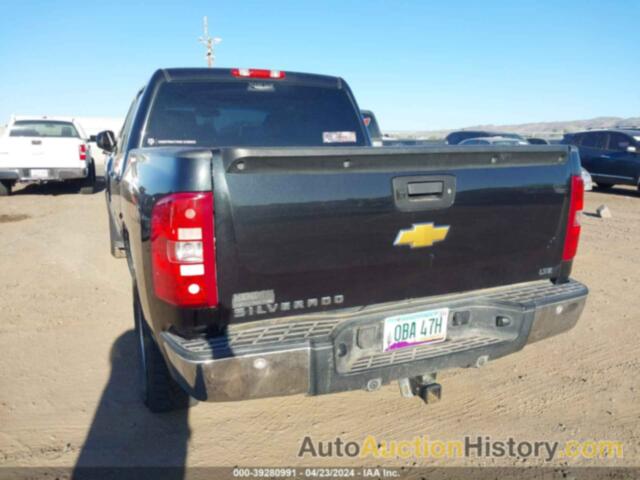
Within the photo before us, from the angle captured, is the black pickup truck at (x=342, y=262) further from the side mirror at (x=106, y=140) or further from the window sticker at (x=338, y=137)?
the side mirror at (x=106, y=140)

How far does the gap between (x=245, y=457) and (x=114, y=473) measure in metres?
0.66

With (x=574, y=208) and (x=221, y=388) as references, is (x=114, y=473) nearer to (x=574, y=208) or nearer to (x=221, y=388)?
(x=221, y=388)

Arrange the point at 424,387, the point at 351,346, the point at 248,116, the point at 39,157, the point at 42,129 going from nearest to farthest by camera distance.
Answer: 1. the point at 351,346
2. the point at 424,387
3. the point at 248,116
4. the point at 39,157
5. the point at 42,129

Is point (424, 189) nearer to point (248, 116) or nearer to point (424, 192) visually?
point (424, 192)

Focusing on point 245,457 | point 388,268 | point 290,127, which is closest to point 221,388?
point 245,457

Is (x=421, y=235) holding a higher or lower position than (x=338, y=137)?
lower

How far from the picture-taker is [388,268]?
2451 mm

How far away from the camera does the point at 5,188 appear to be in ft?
41.3

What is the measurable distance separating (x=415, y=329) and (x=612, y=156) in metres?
14.7

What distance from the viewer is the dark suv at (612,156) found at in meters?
14.0

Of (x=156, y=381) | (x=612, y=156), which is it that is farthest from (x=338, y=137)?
(x=612, y=156)

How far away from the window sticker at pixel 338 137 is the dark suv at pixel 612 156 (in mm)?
12874

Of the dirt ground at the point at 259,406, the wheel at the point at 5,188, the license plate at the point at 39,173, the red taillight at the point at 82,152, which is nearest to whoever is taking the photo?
the dirt ground at the point at 259,406

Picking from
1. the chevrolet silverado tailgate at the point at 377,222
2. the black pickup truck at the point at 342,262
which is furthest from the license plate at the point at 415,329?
the chevrolet silverado tailgate at the point at 377,222
